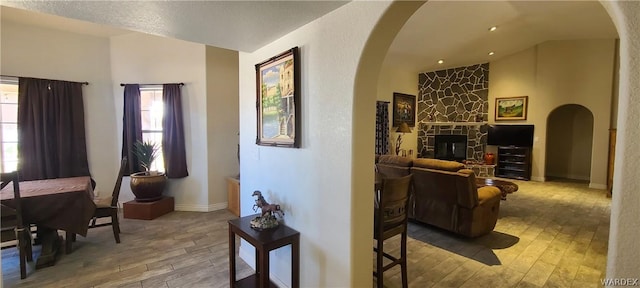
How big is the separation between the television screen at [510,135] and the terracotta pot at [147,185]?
797 cm

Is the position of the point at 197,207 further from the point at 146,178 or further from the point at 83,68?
the point at 83,68

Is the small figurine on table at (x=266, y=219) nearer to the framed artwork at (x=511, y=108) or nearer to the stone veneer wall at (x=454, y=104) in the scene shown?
the stone veneer wall at (x=454, y=104)

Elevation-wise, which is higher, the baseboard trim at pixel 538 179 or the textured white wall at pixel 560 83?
the textured white wall at pixel 560 83

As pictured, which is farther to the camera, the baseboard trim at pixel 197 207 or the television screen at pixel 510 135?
the television screen at pixel 510 135

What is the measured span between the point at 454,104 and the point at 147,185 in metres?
8.05

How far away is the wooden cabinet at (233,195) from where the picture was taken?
14.2ft

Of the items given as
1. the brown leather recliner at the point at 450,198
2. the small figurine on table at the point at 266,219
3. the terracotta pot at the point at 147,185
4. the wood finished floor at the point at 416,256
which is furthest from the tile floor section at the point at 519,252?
the terracotta pot at the point at 147,185

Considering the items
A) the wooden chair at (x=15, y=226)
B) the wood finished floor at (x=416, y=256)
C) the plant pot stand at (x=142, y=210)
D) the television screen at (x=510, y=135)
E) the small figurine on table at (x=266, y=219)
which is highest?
the television screen at (x=510, y=135)

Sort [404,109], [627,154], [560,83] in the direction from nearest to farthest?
[627,154]
[560,83]
[404,109]

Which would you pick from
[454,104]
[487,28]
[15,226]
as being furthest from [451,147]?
[15,226]

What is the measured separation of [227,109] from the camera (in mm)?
4754

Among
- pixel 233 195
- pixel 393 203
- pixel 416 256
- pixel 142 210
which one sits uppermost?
pixel 393 203

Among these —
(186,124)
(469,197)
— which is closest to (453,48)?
(469,197)

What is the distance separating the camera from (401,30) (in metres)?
5.04
